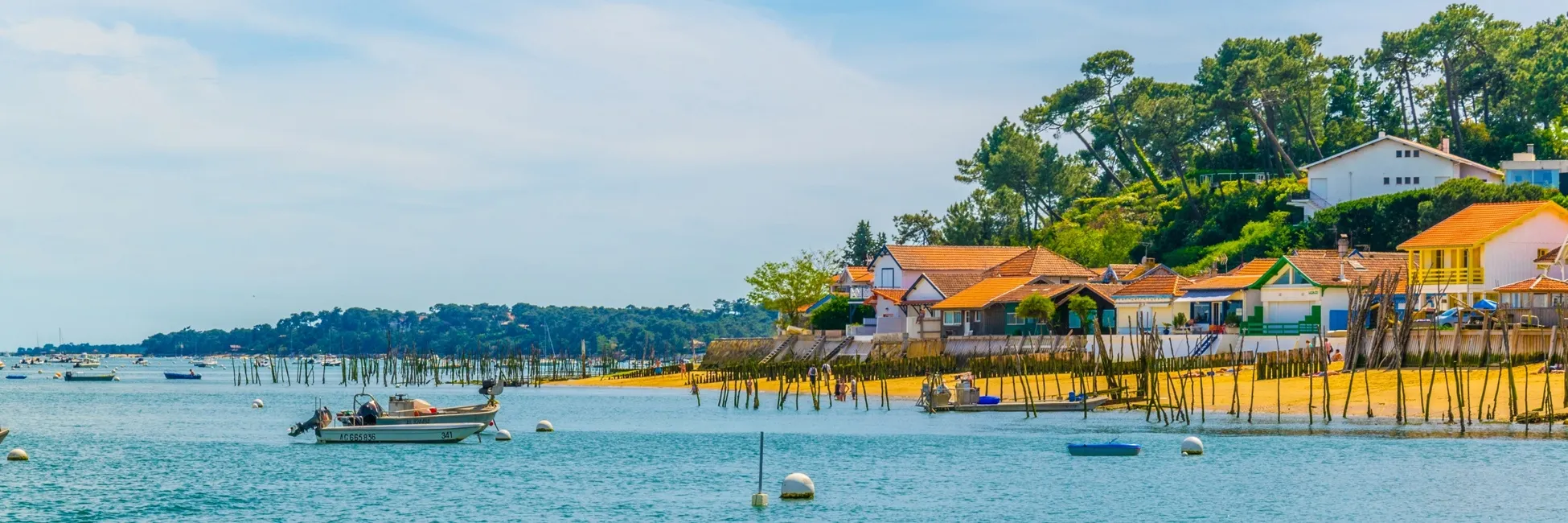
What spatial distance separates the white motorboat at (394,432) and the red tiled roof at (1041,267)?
50.9m

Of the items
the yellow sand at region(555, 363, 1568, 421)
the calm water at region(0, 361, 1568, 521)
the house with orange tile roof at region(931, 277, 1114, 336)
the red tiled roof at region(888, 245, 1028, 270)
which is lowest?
the calm water at region(0, 361, 1568, 521)

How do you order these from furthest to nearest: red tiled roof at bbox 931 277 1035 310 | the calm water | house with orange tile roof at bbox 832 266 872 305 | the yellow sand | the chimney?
house with orange tile roof at bbox 832 266 872 305
the chimney
red tiled roof at bbox 931 277 1035 310
the yellow sand
the calm water

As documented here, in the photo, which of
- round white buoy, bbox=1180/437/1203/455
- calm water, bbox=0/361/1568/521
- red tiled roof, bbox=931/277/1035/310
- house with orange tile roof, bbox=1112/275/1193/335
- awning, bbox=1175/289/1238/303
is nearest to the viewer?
calm water, bbox=0/361/1568/521

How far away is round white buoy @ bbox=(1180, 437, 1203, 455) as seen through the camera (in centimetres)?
5206

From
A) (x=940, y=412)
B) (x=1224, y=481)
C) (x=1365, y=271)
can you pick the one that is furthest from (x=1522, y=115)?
(x=1224, y=481)

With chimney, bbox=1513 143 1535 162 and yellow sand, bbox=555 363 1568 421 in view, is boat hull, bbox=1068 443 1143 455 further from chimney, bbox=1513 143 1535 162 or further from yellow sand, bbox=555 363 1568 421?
chimney, bbox=1513 143 1535 162

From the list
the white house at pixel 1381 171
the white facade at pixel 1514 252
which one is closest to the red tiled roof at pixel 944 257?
the white house at pixel 1381 171

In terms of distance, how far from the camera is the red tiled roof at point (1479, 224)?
8238cm

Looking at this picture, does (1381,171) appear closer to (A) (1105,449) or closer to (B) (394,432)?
(A) (1105,449)

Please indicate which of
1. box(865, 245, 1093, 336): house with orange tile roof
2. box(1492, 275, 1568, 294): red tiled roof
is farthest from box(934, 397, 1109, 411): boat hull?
box(865, 245, 1093, 336): house with orange tile roof

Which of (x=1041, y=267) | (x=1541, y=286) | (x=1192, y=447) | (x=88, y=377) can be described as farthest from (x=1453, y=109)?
(x=88, y=377)

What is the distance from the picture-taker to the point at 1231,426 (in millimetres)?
61125

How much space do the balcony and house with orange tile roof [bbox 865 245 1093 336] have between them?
2511 centimetres

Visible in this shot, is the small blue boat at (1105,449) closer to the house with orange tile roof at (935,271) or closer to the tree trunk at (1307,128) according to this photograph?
the house with orange tile roof at (935,271)
